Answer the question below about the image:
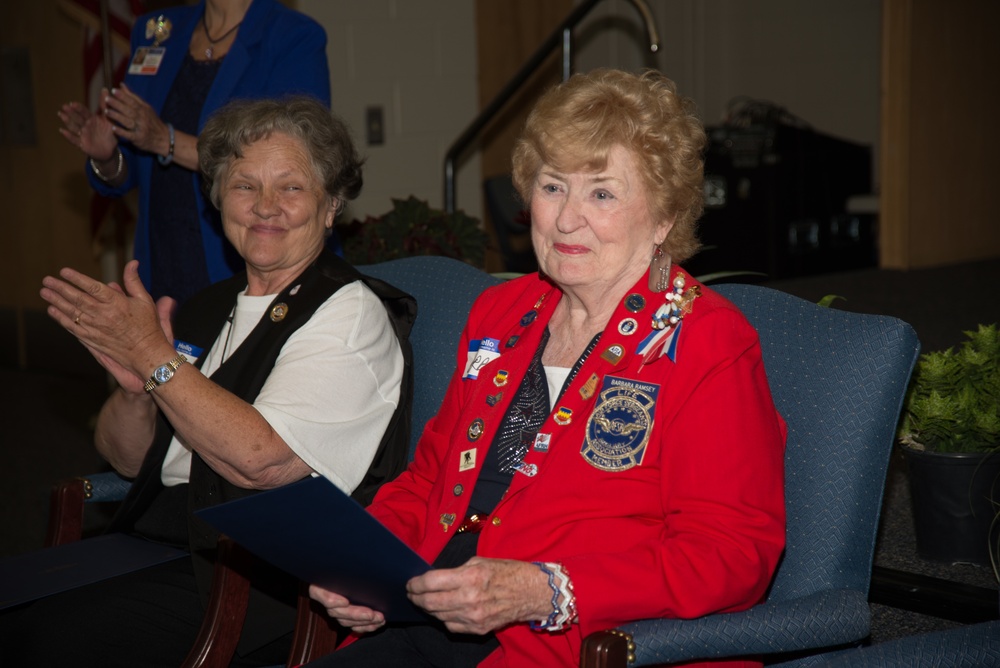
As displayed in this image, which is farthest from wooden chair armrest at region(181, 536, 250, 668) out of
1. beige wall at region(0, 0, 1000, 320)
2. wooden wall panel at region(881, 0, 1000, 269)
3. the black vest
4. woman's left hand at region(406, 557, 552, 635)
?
wooden wall panel at region(881, 0, 1000, 269)

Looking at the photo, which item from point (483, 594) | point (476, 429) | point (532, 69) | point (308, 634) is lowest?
point (308, 634)

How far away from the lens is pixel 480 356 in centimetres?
172

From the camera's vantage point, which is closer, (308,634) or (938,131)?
(308,634)

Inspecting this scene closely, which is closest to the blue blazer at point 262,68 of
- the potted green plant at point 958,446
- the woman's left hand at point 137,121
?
the woman's left hand at point 137,121

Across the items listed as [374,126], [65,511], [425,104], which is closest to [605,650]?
[65,511]

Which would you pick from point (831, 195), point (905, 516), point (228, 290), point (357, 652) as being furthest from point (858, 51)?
point (357, 652)

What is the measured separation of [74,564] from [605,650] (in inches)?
44.1

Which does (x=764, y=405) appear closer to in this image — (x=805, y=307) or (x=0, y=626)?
(x=805, y=307)

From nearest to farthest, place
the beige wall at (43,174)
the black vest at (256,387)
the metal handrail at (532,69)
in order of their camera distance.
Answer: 1. the black vest at (256,387)
2. the metal handrail at (532,69)
3. the beige wall at (43,174)

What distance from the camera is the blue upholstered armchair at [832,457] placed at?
139 cm

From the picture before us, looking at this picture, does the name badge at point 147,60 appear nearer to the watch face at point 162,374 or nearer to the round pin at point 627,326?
the watch face at point 162,374

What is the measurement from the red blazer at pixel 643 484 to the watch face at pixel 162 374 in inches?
17.6

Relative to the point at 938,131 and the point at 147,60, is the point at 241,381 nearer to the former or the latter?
the point at 147,60

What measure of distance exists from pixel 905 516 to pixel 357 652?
1.73m
